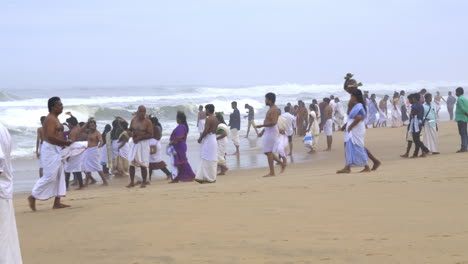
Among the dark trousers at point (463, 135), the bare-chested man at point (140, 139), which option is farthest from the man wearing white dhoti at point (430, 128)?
the bare-chested man at point (140, 139)

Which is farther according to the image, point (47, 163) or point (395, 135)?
point (395, 135)

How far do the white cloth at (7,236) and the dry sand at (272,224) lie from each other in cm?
138

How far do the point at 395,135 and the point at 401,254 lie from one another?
19.1 meters

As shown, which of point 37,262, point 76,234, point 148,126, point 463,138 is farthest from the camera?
point 463,138

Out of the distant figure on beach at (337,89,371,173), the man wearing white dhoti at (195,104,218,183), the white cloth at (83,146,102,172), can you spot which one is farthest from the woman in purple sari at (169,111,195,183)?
the distant figure on beach at (337,89,371,173)

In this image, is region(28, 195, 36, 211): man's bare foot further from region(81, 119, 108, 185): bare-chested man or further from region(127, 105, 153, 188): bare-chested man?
region(81, 119, 108, 185): bare-chested man

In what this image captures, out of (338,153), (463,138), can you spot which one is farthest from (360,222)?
(338,153)

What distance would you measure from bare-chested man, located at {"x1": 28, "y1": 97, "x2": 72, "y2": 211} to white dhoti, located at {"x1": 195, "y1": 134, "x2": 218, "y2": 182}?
3.83 m

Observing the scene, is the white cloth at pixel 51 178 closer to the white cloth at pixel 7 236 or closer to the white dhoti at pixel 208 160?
the white dhoti at pixel 208 160

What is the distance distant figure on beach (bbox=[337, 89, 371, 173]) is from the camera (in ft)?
→ 37.6

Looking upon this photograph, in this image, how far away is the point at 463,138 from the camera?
1609cm

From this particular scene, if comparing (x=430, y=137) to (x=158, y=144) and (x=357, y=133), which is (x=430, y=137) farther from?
(x=158, y=144)

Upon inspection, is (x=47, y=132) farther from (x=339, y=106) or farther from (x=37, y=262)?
(x=339, y=106)

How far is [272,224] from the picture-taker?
23.8 feet
